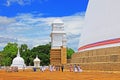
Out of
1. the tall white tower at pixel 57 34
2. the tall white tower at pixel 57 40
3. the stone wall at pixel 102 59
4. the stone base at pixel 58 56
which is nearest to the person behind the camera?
the stone wall at pixel 102 59

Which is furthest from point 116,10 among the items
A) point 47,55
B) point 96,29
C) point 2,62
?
point 2,62

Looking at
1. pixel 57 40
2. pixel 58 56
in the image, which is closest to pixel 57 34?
pixel 57 40

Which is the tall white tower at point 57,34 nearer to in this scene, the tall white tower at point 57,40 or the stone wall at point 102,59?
the tall white tower at point 57,40

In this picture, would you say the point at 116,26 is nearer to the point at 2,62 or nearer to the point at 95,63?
the point at 95,63

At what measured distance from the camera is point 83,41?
32062 millimetres

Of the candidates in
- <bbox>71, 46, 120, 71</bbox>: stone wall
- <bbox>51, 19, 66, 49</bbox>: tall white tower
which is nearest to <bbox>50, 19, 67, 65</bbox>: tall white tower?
<bbox>51, 19, 66, 49</bbox>: tall white tower

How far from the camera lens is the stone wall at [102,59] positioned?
76.7 feet

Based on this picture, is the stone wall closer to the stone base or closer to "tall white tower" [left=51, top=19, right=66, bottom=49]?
the stone base

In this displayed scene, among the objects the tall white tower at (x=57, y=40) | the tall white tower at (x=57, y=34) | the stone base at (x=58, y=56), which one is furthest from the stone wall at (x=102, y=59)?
the tall white tower at (x=57, y=34)

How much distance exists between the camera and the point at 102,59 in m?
25.5

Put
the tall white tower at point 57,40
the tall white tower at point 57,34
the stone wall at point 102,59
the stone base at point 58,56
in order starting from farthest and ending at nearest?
the tall white tower at point 57,34
the tall white tower at point 57,40
the stone base at point 58,56
the stone wall at point 102,59

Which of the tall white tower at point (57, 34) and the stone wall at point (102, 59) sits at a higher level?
the tall white tower at point (57, 34)

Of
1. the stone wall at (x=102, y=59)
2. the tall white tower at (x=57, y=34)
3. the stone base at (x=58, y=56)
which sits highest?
the tall white tower at (x=57, y=34)

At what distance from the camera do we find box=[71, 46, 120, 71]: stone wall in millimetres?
23391
